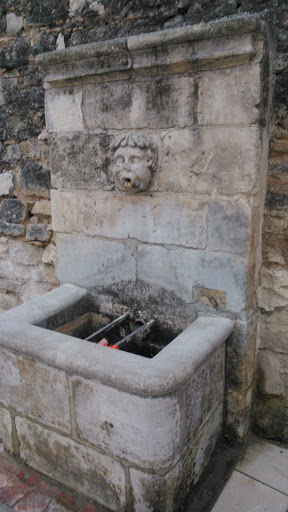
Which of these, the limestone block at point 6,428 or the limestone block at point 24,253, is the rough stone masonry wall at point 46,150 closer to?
the limestone block at point 24,253

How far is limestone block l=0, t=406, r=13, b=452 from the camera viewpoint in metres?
2.10

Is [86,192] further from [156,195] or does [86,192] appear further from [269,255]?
[269,255]

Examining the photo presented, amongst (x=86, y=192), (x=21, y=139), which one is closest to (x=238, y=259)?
(x=86, y=192)

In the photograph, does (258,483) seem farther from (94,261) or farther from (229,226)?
(94,261)

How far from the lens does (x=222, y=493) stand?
1871 mm

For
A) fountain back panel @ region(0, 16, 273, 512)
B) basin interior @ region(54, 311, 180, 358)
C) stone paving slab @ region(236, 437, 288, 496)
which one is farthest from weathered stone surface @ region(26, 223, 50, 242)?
stone paving slab @ region(236, 437, 288, 496)

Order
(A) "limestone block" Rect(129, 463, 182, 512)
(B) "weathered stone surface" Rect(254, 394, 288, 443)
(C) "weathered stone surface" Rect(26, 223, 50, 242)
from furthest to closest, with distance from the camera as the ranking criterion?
1. (C) "weathered stone surface" Rect(26, 223, 50, 242)
2. (B) "weathered stone surface" Rect(254, 394, 288, 443)
3. (A) "limestone block" Rect(129, 463, 182, 512)

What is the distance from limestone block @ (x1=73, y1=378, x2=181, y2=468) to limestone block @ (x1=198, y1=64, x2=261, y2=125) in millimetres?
1291

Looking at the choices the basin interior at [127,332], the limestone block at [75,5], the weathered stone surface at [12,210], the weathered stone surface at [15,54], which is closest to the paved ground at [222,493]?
the basin interior at [127,332]

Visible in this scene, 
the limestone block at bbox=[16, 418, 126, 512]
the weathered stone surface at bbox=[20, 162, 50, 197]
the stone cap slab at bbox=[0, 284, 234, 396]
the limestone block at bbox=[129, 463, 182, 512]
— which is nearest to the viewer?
the stone cap slab at bbox=[0, 284, 234, 396]

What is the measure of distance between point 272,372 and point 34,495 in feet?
4.63

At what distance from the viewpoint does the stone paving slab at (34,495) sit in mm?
1828

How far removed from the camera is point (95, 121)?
2.21 m

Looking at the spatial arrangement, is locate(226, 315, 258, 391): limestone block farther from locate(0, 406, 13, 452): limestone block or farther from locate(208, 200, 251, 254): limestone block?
locate(0, 406, 13, 452): limestone block
